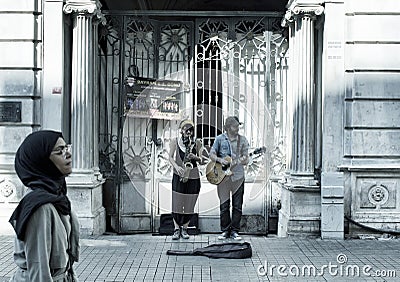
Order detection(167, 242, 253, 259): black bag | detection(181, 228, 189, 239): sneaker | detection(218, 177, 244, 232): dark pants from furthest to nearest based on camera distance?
detection(181, 228, 189, 239): sneaker < detection(218, 177, 244, 232): dark pants < detection(167, 242, 253, 259): black bag

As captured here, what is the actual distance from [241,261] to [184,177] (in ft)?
7.20

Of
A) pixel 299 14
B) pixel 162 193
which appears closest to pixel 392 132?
pixel 299 14

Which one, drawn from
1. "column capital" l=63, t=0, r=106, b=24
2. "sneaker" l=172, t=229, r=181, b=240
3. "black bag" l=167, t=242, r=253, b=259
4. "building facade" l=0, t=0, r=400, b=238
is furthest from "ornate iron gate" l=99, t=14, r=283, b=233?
"black bag" l=167, t=242, r=253, b=259

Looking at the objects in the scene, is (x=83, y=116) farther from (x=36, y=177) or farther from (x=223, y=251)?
(x=36, y=177)

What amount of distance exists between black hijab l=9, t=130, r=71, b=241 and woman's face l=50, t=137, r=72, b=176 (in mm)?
22

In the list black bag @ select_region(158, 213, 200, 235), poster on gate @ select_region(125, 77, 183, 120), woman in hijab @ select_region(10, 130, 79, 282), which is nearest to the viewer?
woman in hijab @ select_region(10, 130, 79, 282)

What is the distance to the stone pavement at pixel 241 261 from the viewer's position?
27.4 feet

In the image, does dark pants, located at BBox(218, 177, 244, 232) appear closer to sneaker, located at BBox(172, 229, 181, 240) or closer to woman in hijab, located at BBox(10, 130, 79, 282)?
sneaker, located at BBox(172, 229, 181, 240)

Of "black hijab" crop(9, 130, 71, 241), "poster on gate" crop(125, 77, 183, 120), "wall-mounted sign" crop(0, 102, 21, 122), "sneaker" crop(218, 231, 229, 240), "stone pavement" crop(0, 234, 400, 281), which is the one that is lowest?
"stone pavement" crop(0, 234, 400, 281)

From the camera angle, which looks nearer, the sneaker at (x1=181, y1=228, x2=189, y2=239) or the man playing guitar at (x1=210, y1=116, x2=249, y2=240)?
the man playing guitar at (x1=210, y1=116, x2=249, y2=240)

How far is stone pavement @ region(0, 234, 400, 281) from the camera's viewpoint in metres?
8.35

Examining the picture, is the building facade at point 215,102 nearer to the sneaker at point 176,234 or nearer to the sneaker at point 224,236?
the sneaker at point 224,236

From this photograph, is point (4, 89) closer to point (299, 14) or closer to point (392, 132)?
point (299, 14)

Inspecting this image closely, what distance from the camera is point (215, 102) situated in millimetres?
12430
